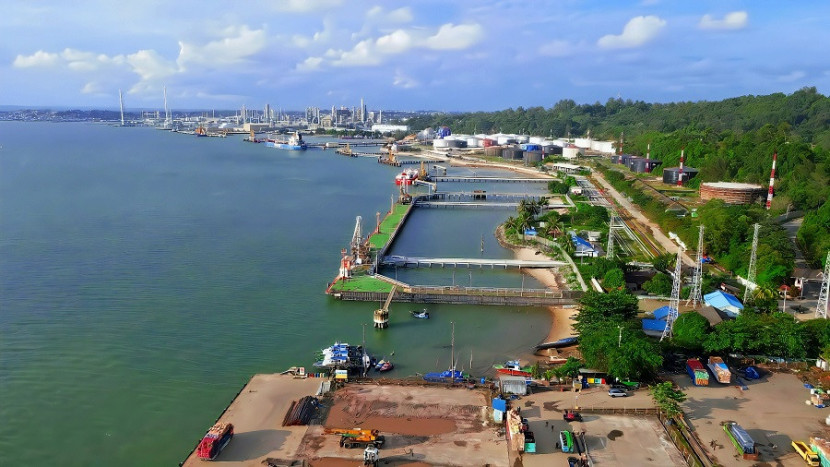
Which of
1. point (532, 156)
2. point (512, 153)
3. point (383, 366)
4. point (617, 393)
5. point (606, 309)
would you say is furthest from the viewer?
point (512, 153)

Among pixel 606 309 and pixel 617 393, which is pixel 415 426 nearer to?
pixel 617 393

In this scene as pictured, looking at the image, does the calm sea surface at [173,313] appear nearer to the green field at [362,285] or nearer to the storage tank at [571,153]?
the green field at [362,285]

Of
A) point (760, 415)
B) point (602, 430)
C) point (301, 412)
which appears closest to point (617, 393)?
point (602, 430)

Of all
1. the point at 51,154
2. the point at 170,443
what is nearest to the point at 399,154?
the point at 51,154

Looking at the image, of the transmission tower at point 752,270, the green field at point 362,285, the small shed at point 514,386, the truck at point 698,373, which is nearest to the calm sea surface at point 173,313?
the green field at point 362,285

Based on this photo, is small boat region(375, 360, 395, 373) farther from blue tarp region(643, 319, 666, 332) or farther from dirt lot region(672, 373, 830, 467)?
blue tarp region(643, 319, 666, 332)

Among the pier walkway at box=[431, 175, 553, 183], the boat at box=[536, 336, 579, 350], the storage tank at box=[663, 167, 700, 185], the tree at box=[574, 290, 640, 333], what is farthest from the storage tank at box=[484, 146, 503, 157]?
the boat at box=[536, 336, 579, 350]

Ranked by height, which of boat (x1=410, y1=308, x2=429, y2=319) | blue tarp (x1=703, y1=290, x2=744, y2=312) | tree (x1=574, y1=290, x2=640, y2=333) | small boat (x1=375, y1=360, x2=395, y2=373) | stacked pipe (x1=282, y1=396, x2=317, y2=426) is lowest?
small boat (x1=375, y1=360, x2=395, y2=373)
